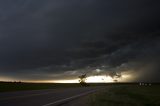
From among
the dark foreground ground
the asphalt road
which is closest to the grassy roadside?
the dark foreground ground

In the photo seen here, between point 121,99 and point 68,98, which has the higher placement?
point 68,98

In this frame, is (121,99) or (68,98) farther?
(121,99)

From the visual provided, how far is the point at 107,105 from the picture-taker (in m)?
20.0

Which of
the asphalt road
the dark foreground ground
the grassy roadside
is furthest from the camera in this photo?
the grassy roadside

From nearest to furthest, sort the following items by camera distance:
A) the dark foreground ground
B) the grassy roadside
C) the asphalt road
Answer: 1. the asphalt road
2. the dark foreground ground
3. the grassy roadside

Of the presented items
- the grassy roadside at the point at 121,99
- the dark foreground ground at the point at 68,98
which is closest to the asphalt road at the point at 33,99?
the dark foreground ground at the point at 68,98

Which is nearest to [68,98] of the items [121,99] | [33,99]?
[33,99]

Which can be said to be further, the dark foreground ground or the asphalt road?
the dark foreground ground

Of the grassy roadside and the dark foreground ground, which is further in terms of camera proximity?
the grassy roadside

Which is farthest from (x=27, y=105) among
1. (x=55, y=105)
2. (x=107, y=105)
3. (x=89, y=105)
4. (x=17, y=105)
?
(x=107, y=105)

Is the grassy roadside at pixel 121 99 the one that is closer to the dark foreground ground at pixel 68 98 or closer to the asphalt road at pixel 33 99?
the dark foreground ground at pixel 68 98

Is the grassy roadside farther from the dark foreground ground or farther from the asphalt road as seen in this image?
the asphalt road

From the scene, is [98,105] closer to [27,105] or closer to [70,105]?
[70,105]

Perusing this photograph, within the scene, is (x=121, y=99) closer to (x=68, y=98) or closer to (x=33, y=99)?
(x=68, y=98)
